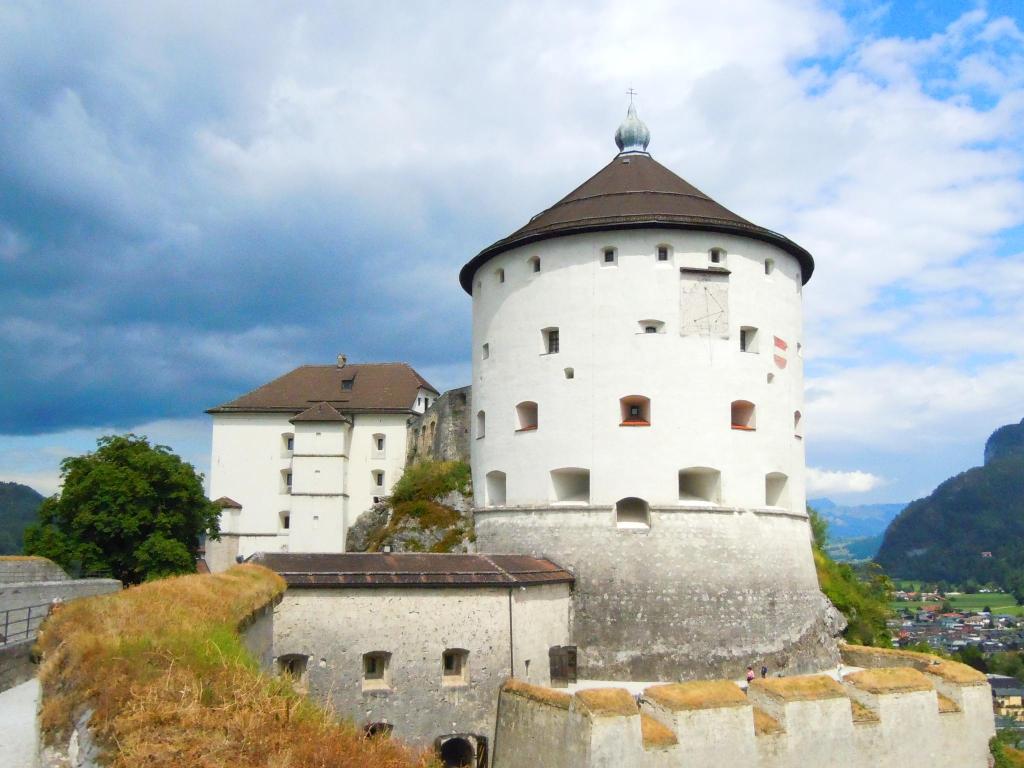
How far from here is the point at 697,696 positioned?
1398cm

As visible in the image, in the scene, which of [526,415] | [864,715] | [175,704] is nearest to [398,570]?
[526,415]

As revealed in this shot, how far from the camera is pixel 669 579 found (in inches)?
739

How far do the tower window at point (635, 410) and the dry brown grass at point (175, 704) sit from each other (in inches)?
517

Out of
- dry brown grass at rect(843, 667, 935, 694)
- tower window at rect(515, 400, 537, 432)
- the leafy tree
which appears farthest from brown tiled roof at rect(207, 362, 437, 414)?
dry brown grass at rect(843, 667, 935, 694)

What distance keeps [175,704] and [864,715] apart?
43.6 ft

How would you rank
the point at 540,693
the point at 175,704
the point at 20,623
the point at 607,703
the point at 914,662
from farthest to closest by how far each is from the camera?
the point at 914,662 → the point at 540,693 → the point at 607,703 → the point at 20,623 → the point at 175,704

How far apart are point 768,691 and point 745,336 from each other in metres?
8.70

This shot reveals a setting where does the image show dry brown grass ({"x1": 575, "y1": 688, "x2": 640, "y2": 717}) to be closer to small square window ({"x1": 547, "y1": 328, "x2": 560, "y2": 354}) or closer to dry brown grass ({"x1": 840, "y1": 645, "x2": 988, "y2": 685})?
dry brown grass ({"x1": 840, "y1": 645, "x2": 988, "y2": 685})

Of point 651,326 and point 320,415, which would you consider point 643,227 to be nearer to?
point 651,326

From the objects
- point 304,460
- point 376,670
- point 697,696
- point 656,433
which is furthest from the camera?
point 304,460

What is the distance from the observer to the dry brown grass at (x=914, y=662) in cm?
1677

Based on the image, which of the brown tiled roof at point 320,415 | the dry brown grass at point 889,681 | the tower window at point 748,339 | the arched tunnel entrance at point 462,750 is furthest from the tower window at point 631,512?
the brown tiled roof at point 320,415

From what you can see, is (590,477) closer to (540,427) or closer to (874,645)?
(540,427)

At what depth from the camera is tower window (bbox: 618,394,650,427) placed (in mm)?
19625
